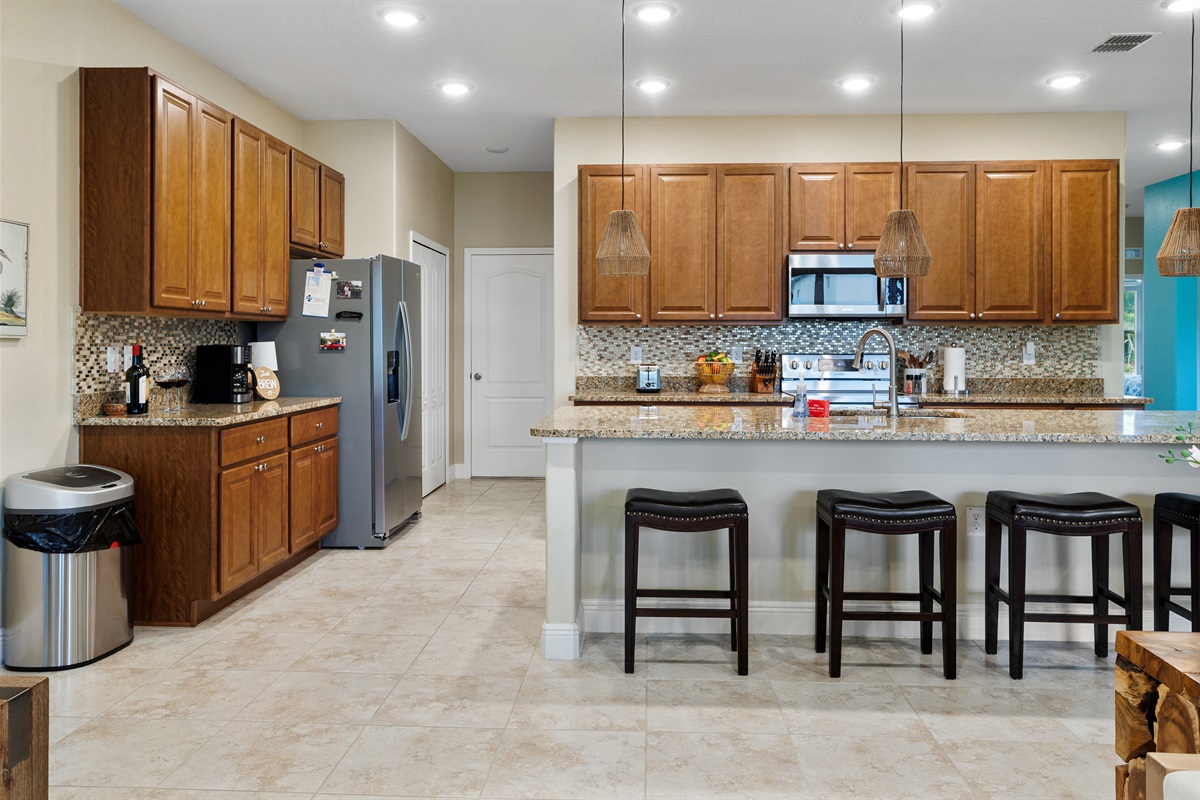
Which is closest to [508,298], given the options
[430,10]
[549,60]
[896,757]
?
[549,60]

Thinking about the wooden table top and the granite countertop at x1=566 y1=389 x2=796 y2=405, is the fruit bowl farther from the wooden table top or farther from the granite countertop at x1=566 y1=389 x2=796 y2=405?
the wooden table top

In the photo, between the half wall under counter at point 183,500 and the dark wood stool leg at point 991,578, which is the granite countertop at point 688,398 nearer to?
the dark wood stool leg at point 991,578

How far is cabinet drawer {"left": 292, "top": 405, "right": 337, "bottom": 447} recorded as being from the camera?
439cm

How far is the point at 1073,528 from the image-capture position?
2.87 m

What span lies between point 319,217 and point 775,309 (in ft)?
9.67

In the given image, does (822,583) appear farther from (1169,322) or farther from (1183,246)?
(1169,322)

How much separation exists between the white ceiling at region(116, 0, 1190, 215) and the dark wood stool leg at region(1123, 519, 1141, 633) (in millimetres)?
→ 2406

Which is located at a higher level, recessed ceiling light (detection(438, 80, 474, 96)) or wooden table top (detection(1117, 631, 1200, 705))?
recessed ceiling light (detection(438, 80, 474, 96))

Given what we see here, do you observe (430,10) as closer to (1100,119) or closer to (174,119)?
(174,119)

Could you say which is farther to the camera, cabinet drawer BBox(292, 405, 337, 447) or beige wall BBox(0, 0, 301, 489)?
cabinet drawer BBox(292, 405, 337, 447)

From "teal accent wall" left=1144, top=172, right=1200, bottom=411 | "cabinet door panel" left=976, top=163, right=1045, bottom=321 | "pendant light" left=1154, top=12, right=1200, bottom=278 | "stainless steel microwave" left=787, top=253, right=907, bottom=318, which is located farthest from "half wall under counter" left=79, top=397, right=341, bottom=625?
"teal accent wall" left=1144, top=172, right=1200, bottom=411

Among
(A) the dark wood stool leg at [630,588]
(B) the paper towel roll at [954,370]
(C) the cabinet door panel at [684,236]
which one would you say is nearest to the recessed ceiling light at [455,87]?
(C) the cabinet door panel at [684,236]

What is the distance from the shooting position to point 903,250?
325 centimetres

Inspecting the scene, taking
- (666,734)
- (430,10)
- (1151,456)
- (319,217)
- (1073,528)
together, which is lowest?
(666,734)
